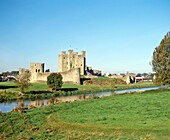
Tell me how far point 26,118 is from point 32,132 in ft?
14.6

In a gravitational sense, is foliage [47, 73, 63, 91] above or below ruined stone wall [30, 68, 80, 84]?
below

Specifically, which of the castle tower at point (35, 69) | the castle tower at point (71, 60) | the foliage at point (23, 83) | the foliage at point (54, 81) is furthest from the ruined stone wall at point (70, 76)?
the foliage at point (23, 83)

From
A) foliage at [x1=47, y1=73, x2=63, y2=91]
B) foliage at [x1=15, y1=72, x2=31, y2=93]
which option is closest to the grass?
foliage at [x1=15, y1=72, x2=31, y2=93]

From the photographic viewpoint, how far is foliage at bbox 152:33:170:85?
44594 mm

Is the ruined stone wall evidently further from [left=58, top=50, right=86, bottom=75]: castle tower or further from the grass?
the grass

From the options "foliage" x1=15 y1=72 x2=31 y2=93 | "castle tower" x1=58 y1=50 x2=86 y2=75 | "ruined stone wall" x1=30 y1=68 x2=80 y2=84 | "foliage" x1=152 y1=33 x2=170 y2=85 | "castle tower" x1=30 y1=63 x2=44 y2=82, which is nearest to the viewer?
"foliage" x1=152 y1=33 x2=170 y2=85

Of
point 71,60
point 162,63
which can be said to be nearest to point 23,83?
point 162,63

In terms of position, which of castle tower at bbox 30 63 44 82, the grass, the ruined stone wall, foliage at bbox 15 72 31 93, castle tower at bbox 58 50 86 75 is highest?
castle tower at bbox 58 50 86 75

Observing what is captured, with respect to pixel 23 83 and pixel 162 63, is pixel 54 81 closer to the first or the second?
pixel 23 83

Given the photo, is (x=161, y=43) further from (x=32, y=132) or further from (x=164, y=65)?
(x=32, y=132)

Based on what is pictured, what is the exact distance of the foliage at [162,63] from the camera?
4459cm

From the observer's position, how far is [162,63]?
45250 millimetres

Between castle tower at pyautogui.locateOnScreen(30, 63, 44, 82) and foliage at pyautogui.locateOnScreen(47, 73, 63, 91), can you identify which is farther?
castle tower at pyautogui.locateOnScreen(30, 63, 44, 82)

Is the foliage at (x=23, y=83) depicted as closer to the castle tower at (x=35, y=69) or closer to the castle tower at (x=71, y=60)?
the castle tower at (x=35, y=69)
